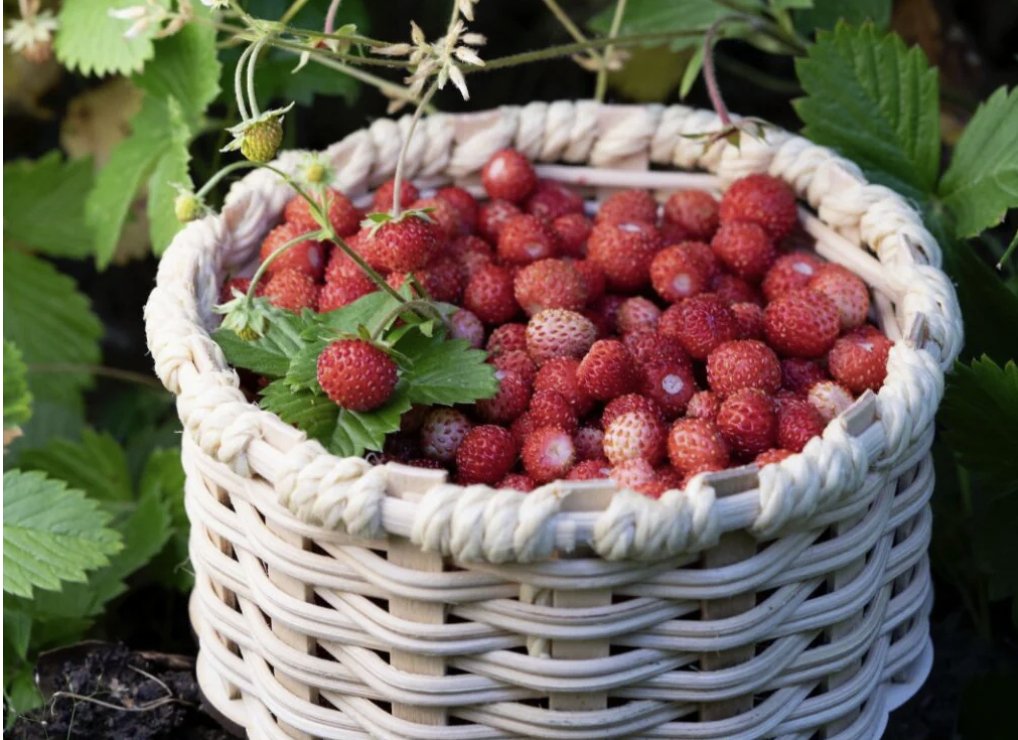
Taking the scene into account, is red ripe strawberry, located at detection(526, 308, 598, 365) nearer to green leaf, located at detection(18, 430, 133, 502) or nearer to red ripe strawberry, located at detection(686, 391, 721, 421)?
red ripe strawberry, located at detection(686, 391, 721, 421)

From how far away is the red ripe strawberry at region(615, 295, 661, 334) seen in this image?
1217mm

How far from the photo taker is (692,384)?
1.11m

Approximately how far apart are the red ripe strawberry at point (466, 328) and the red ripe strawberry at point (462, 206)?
169 mm

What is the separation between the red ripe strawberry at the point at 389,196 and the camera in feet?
4.22

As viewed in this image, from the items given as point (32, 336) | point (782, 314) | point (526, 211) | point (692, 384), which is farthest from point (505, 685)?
point (32, 336)

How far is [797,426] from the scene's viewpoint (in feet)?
3.33

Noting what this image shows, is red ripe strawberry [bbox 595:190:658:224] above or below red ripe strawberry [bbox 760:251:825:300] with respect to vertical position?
above

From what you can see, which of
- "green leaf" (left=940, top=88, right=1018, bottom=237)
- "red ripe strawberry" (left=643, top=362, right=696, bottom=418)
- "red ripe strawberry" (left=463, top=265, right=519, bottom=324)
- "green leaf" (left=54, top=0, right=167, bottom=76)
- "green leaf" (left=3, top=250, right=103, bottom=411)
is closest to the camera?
"red ripe strawberry" (left=643, top=362, right=696, bottom=418)

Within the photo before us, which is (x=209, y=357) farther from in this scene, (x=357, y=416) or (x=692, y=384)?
(x=692, y=384)

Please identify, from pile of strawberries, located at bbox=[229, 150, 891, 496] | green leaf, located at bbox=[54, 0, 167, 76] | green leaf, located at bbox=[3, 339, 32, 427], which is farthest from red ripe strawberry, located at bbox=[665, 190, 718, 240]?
green leaf, located at bbox=[3, 339, 32, 427]

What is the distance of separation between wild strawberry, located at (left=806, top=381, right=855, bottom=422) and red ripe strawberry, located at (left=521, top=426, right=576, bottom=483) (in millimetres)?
→ 215

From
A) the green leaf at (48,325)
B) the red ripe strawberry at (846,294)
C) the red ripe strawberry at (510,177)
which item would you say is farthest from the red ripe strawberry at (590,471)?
the green leaf at (48,325)

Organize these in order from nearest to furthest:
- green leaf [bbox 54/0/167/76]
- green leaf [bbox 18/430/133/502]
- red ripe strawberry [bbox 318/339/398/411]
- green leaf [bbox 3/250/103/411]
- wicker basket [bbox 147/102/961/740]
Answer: wicker basket [bbox 147/102/961/740]
red ripe strawberry [bbox 318/339/398/411]
green leaf [bbox 54/0/167/76]
green leaf [bbox 18/430/133/502]
green leaf [bbox 3/250/103/411]

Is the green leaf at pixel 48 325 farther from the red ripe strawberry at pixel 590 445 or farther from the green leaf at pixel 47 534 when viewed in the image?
the red ripe strawberry at pixel 590 445
